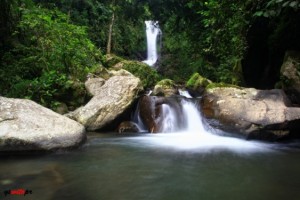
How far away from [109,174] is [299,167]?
2.95 m

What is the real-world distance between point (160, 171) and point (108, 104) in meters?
3.98

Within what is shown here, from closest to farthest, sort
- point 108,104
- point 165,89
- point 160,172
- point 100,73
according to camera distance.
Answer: point 160,172
point 108,104
point 100,73
point 165,89

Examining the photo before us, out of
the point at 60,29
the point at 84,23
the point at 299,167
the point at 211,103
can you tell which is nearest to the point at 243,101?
the point at 211,103

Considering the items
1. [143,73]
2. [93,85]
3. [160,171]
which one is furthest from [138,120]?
[143,73]

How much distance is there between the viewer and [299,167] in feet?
16.2

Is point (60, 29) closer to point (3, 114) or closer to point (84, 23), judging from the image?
point (3, 114)

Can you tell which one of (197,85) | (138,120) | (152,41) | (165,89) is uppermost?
(152,41)

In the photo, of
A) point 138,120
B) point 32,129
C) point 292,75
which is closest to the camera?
point 32,129

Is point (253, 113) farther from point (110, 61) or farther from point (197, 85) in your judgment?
point (110, 61)

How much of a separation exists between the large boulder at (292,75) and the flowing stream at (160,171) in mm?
1432

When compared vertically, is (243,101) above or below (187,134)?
above

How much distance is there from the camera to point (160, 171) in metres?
4.67

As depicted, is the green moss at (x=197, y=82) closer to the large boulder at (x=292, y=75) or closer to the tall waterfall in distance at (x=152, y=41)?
the large boulder at (x=292, y=75)

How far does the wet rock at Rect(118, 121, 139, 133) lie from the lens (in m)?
8.33
